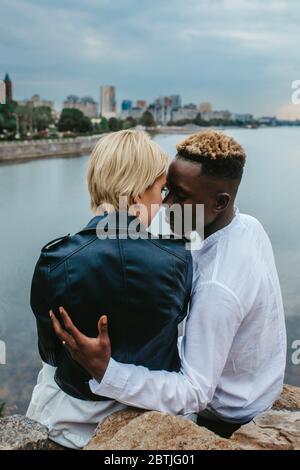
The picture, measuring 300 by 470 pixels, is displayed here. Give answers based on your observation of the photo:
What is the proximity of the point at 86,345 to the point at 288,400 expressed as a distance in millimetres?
688

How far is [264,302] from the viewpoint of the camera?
4.04 ft

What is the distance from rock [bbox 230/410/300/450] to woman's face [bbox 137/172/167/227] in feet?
1.47

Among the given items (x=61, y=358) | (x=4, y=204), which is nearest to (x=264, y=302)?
(x=61, y=358)

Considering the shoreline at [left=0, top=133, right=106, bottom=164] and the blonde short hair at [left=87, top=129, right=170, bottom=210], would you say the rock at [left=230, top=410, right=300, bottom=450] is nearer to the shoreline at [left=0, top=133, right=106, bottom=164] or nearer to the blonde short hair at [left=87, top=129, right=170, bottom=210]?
the blonde short hair at [left=87, top=129, right=170, bottom=210]

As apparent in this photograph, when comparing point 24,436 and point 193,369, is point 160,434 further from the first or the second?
point 24,436

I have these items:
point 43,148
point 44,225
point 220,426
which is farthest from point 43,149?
point 220,426

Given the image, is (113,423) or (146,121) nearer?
(113,423)

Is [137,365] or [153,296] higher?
[153,296]

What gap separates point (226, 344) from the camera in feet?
3.81

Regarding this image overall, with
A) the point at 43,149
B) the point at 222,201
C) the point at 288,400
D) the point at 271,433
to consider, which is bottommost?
A: the point at 43,149

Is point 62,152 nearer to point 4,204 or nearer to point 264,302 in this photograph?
point 4,204

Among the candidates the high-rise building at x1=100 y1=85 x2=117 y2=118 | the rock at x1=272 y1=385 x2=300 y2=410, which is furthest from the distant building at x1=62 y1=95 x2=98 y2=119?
the rock at x1=272 y1=385 x2=300 y2=410
